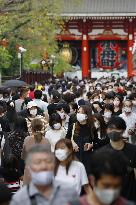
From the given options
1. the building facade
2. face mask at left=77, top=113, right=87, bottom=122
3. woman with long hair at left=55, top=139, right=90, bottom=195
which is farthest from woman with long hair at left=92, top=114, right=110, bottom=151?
the building facade

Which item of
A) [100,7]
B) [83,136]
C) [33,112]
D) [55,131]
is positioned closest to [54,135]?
[55,131]

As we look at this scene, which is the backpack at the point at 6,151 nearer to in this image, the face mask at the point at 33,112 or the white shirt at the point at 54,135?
the white shirt at the point at 54,135

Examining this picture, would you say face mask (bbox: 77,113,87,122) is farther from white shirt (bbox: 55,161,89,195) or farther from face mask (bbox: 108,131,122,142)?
white shirt (bbox: 55,161,89,195)

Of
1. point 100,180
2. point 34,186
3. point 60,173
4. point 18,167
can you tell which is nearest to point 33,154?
point 34,186

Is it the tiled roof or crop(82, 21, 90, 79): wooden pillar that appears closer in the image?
the tiled roof

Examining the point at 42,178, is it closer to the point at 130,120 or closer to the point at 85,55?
the point at 130,120

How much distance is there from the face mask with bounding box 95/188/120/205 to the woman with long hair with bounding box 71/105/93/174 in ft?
16.4

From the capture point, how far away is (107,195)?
4605mm

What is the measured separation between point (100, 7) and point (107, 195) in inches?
1767

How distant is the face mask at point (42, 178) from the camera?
492 cm

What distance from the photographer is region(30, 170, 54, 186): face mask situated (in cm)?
492

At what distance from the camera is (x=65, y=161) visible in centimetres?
724

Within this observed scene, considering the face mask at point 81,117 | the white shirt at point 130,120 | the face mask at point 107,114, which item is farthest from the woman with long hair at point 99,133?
the face mask at point 107,114

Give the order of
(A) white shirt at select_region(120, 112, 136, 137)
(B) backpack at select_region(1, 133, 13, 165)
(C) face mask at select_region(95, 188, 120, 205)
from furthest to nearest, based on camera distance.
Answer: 1. (A) white shirt at select_region(120, 112, 136, 137)
2. (B) backpack at select_region(1, 133, 13, 165)
3. (C) face mask at select_region(95, 188, 120, 205)
